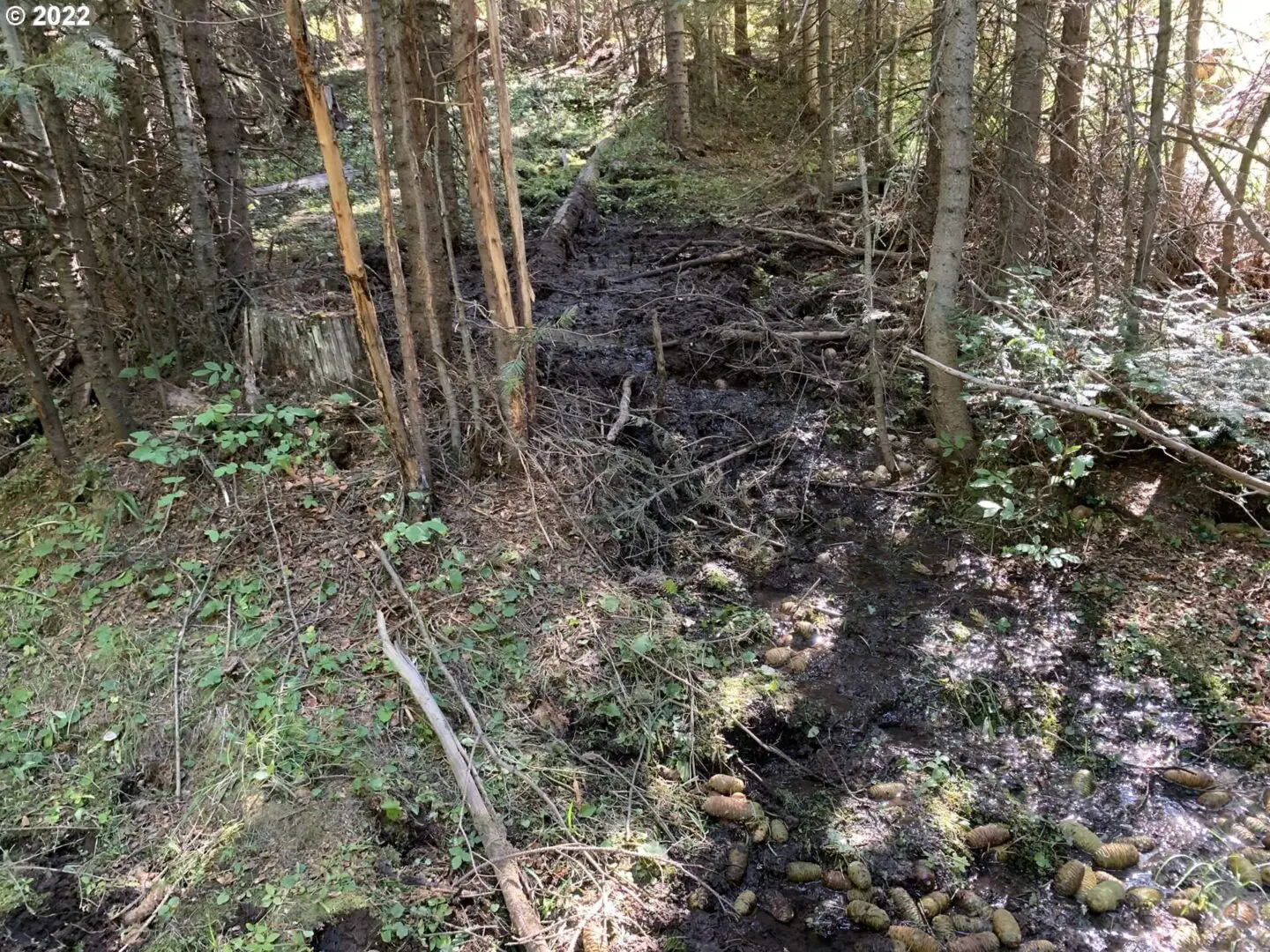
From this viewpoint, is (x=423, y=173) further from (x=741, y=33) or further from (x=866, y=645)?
(x=741, y=33)

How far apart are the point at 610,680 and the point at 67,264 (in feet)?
13.3

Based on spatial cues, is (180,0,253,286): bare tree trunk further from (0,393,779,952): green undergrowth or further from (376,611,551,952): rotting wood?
(376,611,551,952): rotting wood

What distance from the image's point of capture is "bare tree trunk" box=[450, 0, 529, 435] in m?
4.46

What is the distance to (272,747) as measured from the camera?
11.8 ft

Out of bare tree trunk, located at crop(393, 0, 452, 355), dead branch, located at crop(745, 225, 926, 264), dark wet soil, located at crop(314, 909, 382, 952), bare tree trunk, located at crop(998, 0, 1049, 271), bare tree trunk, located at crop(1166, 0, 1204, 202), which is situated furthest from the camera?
dead branch, located at crop(745, 225, 926, 264)

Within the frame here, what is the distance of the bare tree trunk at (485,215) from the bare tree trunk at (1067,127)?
4.45 m

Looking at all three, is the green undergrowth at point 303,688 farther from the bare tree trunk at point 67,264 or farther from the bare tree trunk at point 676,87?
the bare tree trunk at point 676,87

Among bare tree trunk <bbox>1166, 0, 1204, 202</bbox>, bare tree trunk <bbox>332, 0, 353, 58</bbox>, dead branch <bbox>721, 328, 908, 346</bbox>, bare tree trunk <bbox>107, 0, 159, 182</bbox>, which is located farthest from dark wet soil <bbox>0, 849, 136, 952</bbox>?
bare tree trunk <bbox>332, 0, 353, 58</bbox>

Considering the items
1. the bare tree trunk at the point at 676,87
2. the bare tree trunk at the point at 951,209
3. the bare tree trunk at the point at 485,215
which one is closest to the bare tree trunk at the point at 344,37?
the bare tree trunk at the point at 676,87

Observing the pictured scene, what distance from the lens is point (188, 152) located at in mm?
5379

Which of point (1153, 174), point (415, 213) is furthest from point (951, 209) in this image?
point (415, 213)

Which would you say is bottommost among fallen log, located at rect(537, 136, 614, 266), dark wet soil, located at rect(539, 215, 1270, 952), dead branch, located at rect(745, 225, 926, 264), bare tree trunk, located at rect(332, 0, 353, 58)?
dark wet soil, located at rect(539, 215, 1270, 952)

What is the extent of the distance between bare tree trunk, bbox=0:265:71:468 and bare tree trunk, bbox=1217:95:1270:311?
25.2 ft

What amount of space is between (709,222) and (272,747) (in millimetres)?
9423
